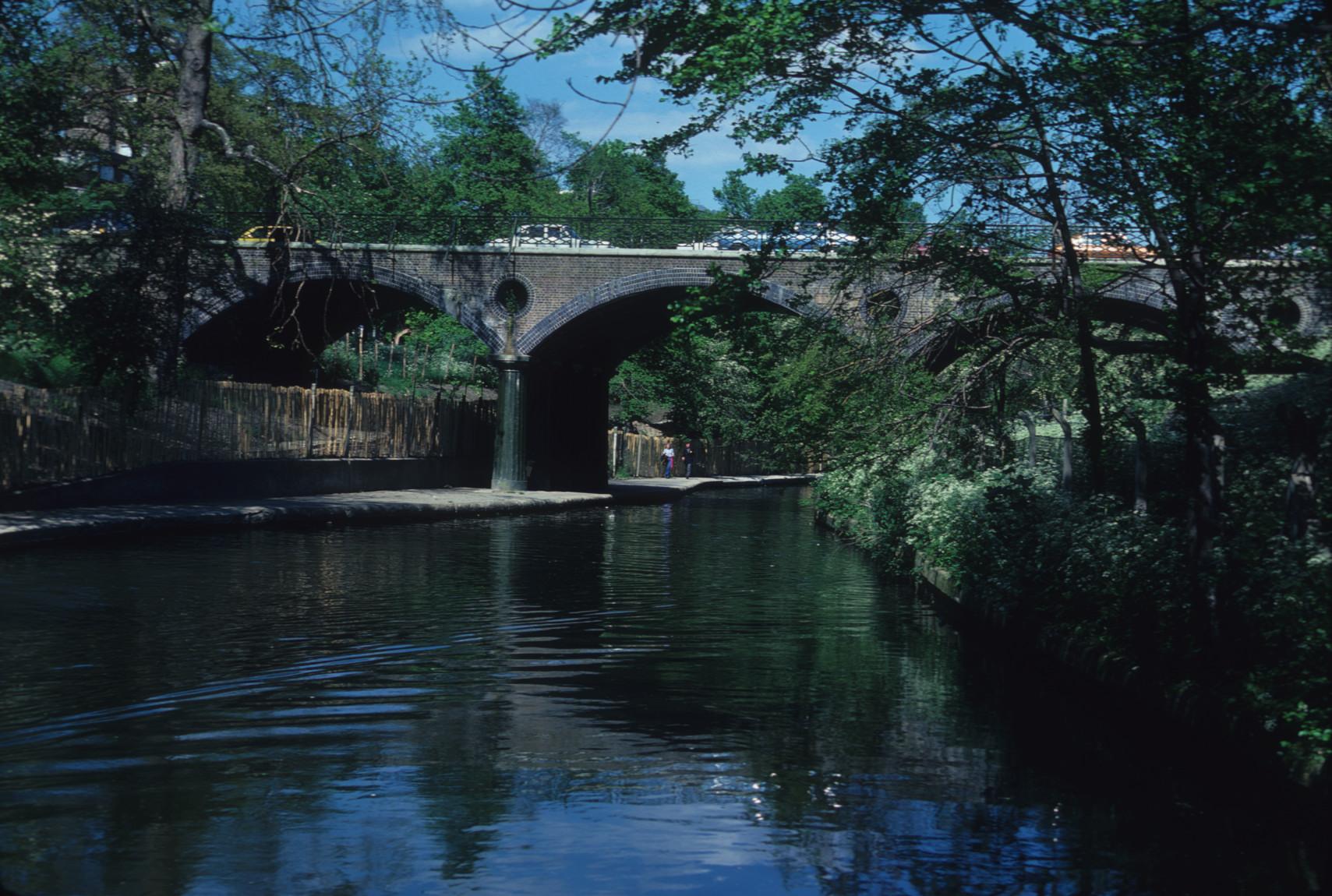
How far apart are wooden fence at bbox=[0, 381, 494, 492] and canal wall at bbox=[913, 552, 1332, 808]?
14548 mm

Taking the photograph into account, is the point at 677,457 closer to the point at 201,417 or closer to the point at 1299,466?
the point at 201,417

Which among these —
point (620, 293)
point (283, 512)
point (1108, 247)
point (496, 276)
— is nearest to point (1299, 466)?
point (1108, 247)

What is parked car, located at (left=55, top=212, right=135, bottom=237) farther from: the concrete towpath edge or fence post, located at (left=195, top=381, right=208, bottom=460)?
the concrete towpath edge

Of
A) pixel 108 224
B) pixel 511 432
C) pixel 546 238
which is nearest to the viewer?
pixel 108 224

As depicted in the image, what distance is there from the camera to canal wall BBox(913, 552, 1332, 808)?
7031 millimetres

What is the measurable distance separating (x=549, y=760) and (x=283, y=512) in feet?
59.5

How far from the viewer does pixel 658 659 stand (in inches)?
420

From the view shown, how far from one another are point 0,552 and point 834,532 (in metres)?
15.8

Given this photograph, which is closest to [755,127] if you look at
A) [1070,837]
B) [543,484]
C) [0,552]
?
[1070,837]

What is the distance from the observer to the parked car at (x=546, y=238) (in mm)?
36594

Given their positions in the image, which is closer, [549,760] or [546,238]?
[549,760]

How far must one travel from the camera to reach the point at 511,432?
37375mm

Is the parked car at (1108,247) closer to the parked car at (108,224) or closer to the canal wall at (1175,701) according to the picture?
the canal wall at (1175,701)

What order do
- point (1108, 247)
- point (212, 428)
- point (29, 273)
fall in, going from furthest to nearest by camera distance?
point (212, 428) < point (29, 273) < point (1108, 247)
